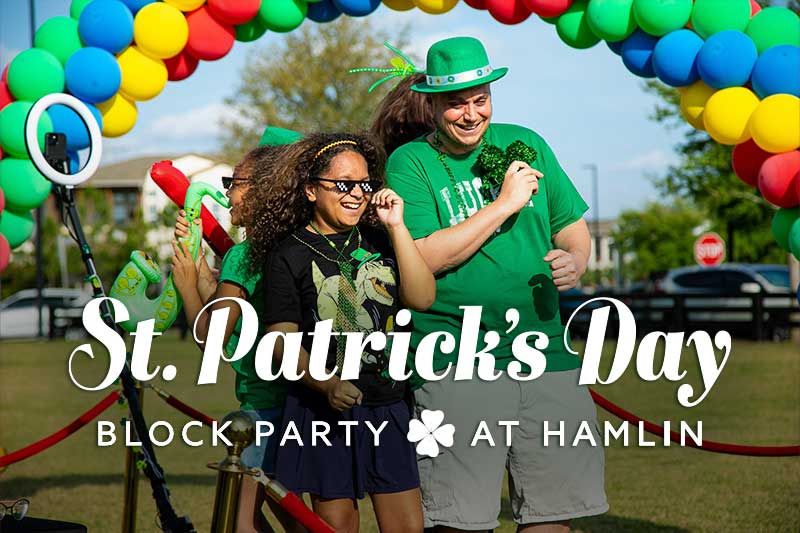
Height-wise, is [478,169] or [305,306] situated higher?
[478,169]

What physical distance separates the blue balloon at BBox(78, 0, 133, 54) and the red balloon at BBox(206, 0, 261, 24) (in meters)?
0.43

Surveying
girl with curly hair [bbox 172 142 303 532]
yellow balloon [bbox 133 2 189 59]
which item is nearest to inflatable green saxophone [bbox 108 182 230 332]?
girl with curly hair [bbox 172 142 303 532]

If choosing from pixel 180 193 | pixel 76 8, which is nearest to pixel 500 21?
pixel 180 193

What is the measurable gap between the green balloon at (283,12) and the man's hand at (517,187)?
99.7 inches

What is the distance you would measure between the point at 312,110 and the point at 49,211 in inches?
1296

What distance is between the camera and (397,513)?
363cm

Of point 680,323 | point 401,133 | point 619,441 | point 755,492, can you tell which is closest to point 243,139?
point 680,323

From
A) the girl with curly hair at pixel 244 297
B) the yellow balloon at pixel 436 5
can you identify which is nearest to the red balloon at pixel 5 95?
the girl with curly hair at pixel 244 297

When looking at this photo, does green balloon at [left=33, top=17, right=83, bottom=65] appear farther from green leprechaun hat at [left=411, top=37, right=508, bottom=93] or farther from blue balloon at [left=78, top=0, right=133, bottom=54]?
green leprechaun hat at [left=411, top=37, right=508, bottom=93]

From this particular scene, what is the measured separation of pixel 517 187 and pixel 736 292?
68.1ft

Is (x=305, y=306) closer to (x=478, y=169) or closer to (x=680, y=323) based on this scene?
(x=478, y=169)

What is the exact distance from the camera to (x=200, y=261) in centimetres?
438

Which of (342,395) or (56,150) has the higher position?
(56,150)

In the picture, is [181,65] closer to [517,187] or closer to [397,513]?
[517,187]
